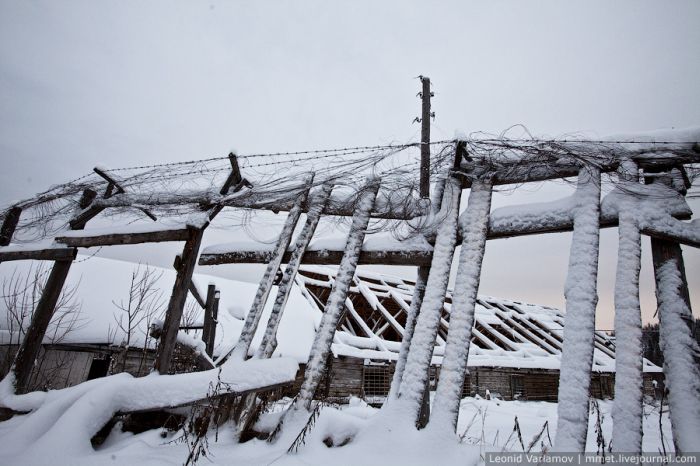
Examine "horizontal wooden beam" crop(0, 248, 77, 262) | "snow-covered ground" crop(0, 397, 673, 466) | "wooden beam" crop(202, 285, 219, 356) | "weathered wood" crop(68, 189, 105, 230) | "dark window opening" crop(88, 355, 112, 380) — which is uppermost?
"weathered wood" crop(68, 189, 105, 230)

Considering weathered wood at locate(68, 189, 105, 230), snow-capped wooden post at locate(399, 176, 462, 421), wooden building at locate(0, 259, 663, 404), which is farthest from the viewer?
wooden building at locate(0, 259, 663, 404)

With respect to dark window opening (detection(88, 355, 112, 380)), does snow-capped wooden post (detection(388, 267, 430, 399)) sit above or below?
above

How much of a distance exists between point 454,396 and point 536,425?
7087mm

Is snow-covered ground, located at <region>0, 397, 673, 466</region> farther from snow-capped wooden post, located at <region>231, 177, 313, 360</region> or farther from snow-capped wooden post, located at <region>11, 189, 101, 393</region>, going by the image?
snow-capped wooden post, located at <region>11, 189, 101, 393</region>

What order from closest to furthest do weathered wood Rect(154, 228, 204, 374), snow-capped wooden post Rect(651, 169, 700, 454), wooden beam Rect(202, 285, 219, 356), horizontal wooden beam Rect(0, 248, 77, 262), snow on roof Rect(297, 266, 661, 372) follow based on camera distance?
snow-capped wooden post Rect(651, 169, 700, 454) → weathered wood Rect(154, 228, 204, 374) → horizontal wooden beam Rect(0, 248, 77, 262) → wooden beam Rect(202, 285, 219, 356) → snow on roof Rect(297, 266, 661, 372)

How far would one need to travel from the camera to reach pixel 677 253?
9.80 feet

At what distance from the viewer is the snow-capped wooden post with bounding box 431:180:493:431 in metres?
3.09

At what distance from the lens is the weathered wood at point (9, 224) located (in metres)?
6.99

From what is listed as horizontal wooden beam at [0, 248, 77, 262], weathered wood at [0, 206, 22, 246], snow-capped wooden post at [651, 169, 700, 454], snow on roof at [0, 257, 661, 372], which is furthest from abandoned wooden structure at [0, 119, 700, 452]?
snow on roof at [0, 257, 661, 372]

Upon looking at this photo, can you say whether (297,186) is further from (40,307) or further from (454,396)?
(40,307)

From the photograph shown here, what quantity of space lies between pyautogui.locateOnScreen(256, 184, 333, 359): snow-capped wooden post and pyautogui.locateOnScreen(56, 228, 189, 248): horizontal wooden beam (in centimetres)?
172

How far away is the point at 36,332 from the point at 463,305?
22.0 feet

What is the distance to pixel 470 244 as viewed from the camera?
3604 millimetres

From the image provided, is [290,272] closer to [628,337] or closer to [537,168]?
[537,168]
